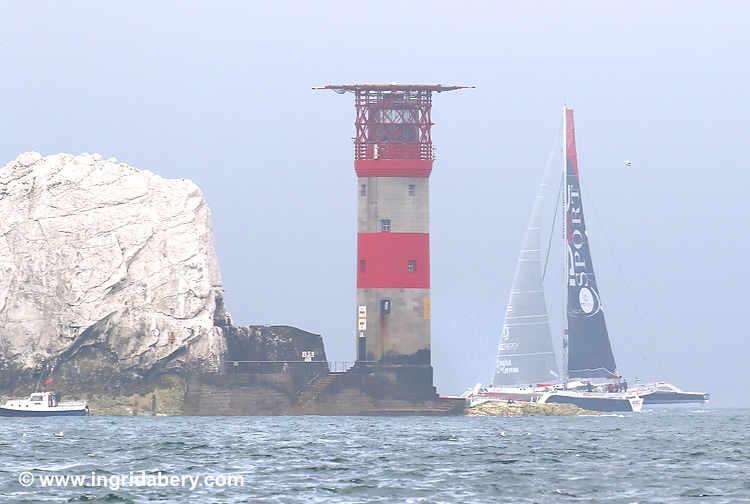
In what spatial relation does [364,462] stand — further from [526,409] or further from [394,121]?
[526,409]

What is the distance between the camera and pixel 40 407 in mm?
107188

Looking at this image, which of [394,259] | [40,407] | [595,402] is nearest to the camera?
[40,407]

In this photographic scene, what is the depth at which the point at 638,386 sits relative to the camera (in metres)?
145

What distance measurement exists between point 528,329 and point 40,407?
119ft

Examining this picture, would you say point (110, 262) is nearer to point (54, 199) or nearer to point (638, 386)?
point (54, 199)

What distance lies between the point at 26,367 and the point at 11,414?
4904 millimetres

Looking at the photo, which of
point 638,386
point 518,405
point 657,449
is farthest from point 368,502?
point 638,386

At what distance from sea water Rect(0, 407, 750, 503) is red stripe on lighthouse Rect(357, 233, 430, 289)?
12.7m

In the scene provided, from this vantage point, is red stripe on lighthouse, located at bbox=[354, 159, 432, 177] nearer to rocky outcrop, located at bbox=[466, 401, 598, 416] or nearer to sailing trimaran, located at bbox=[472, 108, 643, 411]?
rocky outcrop, located at bbox=[466, 401, 598, 416]

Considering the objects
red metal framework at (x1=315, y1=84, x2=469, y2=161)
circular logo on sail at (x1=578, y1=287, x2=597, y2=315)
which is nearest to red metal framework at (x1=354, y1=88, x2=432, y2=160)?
red metal framework at (x1=315, y1=84, x2=469, y2=161)

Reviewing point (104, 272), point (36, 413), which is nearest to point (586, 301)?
point (104, 272)

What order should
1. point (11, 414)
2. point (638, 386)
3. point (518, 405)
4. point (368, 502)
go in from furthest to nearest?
point (638, 386) → point (518, 405) → point (11, 414) → point (368, 502)

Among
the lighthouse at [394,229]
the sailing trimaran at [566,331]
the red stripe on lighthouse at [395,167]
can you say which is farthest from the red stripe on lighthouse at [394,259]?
the sailing trimaran at [566,331]

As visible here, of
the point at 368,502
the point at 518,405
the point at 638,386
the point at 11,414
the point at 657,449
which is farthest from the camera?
the point at 638,386
